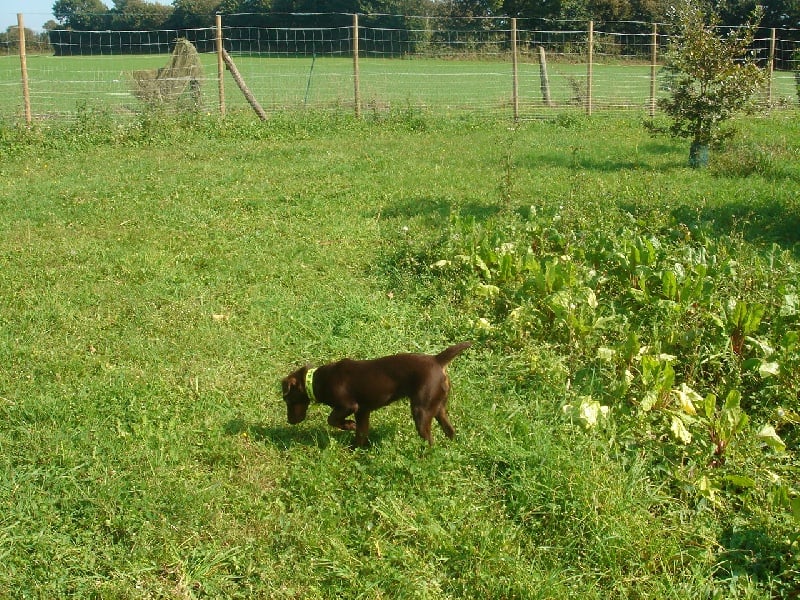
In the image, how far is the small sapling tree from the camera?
11.7 metres

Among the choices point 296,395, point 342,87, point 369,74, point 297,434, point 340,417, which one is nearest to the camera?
point 340,417

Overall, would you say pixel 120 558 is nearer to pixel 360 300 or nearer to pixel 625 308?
pixel 360 300

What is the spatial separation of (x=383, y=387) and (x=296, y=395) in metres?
0.54

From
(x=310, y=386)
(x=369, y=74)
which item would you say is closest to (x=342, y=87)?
(x=369, y=74)

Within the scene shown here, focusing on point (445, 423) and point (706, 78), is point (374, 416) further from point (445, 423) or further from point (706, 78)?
point (706, 78)

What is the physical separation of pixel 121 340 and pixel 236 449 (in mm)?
1742

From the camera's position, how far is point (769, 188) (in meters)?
9.83

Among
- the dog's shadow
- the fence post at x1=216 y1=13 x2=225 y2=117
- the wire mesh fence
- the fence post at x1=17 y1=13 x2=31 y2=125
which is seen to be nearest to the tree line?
the wire mesh fence

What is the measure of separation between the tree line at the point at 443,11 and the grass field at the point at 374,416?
29.7 metres

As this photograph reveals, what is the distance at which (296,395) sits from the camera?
4375 mm

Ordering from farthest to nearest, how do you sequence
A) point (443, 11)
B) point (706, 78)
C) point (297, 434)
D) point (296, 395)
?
point (443, 11) → point (706, 78) → point (297, 434) → point (296, 395)

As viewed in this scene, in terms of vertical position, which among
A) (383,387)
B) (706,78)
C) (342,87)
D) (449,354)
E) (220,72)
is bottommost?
(383,387)

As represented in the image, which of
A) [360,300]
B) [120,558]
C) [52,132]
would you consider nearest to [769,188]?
[360,300]

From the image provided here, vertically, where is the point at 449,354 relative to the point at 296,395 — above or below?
above
